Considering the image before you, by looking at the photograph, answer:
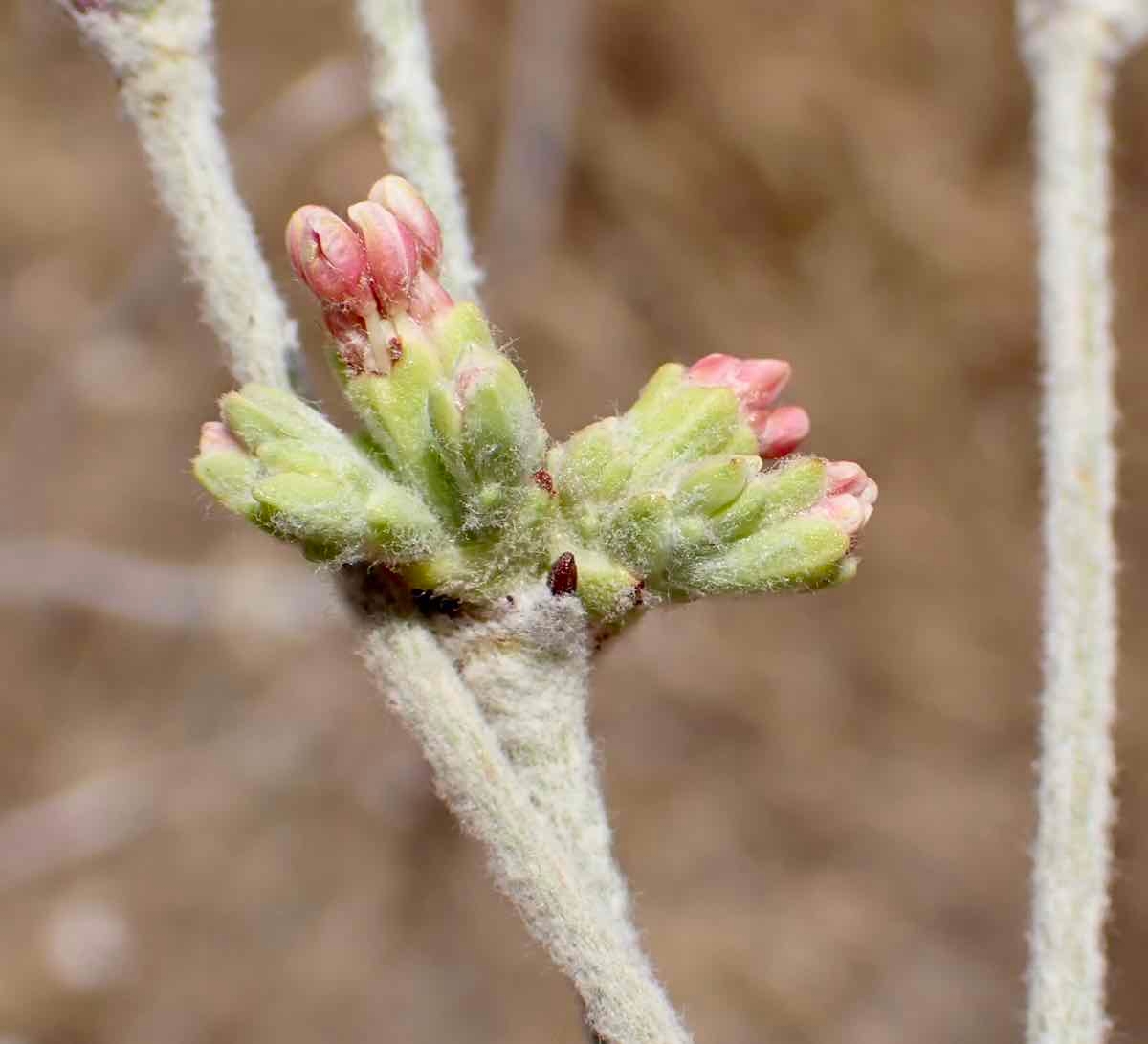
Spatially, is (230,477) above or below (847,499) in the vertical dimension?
below

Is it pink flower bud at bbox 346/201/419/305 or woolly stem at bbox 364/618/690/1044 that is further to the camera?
pink flower bud at bbox 346/201/419/305

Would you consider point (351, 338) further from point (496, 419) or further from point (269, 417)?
point (496, 419)

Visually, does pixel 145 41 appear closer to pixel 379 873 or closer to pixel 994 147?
pixel 379 873

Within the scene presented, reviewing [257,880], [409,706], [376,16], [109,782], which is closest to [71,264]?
[109,782]

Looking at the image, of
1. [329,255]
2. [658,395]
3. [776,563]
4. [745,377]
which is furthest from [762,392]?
[329,255]

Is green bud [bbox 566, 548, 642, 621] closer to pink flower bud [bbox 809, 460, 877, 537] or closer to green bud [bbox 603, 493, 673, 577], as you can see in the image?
green bud [bbox 603, 493, 673, 577]

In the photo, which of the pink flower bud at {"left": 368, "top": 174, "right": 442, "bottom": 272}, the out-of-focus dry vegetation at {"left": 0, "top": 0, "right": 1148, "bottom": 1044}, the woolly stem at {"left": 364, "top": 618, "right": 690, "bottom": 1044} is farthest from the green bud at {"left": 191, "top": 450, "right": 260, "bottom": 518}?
the out-of-focus dry vegetation at {"left": 0, "top": 0, "right": 1148, "bottom": 1044}
